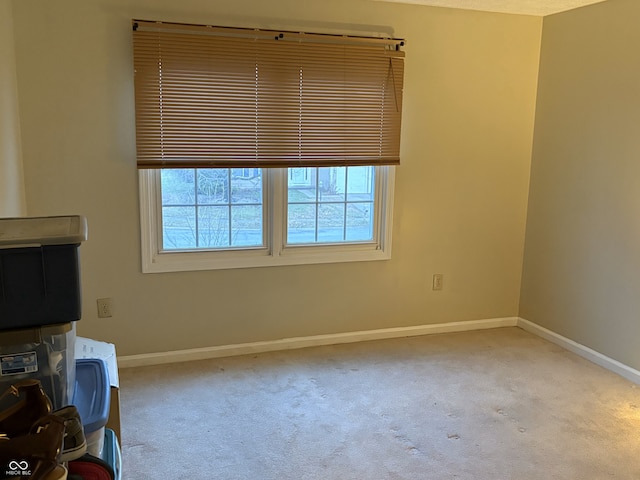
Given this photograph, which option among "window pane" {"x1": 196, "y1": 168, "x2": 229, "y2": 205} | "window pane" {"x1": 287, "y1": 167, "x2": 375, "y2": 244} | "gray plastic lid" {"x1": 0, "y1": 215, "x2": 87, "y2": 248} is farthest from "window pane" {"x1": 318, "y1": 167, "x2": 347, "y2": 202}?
"gray plastic lid" {"x1": 0, "y1": 215, "x2": 87, "y2": 248}

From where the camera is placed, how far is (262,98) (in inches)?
131

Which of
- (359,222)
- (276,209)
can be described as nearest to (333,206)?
(359,222)

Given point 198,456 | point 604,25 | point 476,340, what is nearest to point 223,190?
point 198,456

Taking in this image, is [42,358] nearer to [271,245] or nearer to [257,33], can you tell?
[271,245]

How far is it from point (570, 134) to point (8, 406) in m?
3.56

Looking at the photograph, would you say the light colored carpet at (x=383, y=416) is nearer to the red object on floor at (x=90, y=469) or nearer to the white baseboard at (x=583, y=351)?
the white baseboard at (x=583, y=351)

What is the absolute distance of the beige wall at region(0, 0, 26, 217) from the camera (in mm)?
2531

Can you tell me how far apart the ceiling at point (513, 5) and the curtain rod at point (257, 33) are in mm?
282

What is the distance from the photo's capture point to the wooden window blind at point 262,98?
3107mm

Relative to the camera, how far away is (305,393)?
3072mm

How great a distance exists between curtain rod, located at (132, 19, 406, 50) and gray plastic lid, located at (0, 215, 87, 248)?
70.1 inches

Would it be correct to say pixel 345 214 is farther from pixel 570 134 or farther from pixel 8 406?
pixel 8 406

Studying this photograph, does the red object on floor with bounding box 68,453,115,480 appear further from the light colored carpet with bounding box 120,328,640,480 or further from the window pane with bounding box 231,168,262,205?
the window pane with bounding box 231,168,262,205

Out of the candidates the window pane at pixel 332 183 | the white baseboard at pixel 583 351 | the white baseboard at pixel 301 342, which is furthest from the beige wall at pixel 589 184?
the window pane at pixel 332 183
